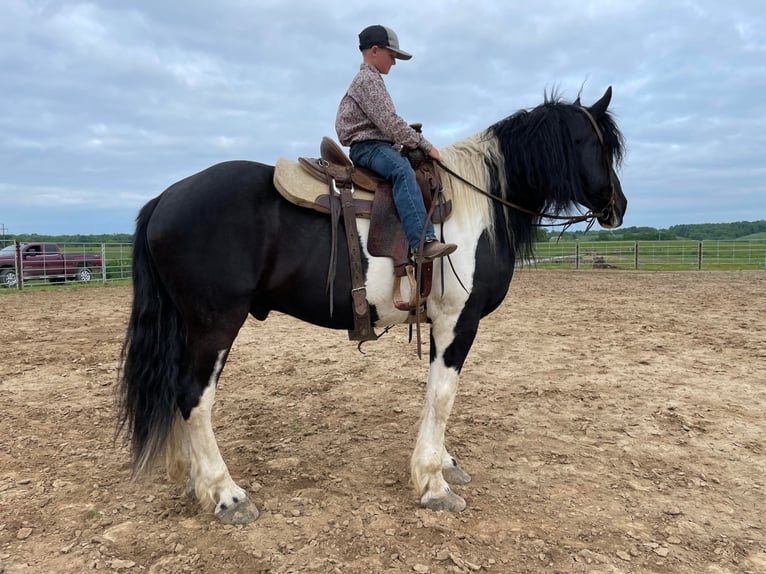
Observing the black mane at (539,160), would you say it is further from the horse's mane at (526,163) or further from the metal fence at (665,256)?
the metal fence at (665,256)

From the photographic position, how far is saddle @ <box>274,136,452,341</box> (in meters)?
2.73

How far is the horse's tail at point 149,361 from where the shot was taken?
2.75 meters

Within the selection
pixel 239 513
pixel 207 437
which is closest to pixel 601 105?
pixel 207 437

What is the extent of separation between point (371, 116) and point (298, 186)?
0.62 m

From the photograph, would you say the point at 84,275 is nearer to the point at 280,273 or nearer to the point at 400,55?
the point at 280,273

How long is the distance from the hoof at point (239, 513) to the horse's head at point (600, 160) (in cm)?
286

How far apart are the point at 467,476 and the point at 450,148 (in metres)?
2.22

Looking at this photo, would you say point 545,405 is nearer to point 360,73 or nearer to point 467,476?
point 467,476

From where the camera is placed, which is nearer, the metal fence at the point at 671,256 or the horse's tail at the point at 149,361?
the horse's tail at the point at 149,361

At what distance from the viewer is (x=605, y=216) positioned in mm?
3277

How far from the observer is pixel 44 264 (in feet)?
50.8

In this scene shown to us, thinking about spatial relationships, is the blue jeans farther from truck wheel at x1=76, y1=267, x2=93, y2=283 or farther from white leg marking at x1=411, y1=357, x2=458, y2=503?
truck wheel at x1=76, y1=267, x2=93, y2=283

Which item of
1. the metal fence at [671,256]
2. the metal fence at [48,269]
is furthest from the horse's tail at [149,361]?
the metal fence at [671,256]

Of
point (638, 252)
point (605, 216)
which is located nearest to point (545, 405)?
point (605, 216)
